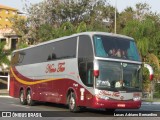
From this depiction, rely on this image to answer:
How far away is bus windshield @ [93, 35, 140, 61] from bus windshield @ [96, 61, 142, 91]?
379 millimetres

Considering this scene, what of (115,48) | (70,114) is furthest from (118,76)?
(70,114)

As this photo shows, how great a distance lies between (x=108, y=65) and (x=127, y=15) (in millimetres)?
41503

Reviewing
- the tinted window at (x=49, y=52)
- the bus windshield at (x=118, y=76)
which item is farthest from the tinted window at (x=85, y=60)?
the tinted window at (x=49, y=52)

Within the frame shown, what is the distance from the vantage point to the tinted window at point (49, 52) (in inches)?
799

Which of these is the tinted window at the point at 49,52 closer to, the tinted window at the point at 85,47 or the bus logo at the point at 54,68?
the bus logo at the point at 54,68

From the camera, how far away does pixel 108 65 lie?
700 inches

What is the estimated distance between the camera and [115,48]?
60.2ft

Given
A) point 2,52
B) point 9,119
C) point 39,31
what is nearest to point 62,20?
point 39,31

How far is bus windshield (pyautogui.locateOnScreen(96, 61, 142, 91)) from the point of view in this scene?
695 inches

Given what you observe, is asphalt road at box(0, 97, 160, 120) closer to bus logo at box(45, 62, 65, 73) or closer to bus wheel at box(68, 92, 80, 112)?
bus wheel at box(68, 92, 80, 112)

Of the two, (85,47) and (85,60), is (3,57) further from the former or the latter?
(85,60)

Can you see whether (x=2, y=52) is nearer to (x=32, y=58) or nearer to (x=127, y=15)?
(x=127, y=15)

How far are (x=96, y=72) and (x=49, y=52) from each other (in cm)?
621

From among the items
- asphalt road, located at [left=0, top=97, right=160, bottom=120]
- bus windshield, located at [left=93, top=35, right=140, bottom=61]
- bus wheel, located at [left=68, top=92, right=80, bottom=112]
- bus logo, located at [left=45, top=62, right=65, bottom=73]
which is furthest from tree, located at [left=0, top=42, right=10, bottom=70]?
bus windshield, located at [left=93, top=35, right=140, bottom=61]
